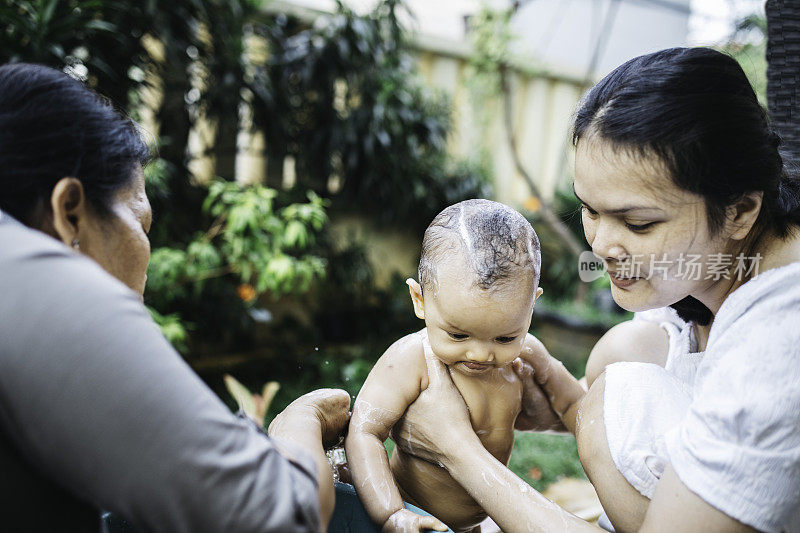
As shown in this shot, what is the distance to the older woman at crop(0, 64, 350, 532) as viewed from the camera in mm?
878

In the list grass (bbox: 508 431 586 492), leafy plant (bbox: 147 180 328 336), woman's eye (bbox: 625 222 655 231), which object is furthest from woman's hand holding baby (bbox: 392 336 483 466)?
leafy plant (bbox: 147 180 328 336)

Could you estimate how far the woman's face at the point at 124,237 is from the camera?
1173 mm

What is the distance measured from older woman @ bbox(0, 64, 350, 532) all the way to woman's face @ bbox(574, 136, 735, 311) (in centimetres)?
85

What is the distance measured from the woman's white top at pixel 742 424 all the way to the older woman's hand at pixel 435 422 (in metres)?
0.38

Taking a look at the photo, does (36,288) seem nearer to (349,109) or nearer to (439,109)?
(349,109)

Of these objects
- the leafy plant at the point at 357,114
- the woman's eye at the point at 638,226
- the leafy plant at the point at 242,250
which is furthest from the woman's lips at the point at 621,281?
the leafy plant at the point at 357,114

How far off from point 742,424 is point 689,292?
1.27 feet

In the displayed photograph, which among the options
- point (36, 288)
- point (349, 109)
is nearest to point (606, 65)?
point (349, 109)

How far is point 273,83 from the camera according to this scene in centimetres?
468

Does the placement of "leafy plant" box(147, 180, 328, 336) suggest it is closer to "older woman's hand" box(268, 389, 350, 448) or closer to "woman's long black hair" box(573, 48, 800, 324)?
"older woman's hand" box(268, 389, 350, 448)

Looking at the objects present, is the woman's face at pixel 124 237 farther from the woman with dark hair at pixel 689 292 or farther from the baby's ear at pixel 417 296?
the woman with dark hair at pixel 689 292

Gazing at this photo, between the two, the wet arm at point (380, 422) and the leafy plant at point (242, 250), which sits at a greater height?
the wet arm at point (380, 422)

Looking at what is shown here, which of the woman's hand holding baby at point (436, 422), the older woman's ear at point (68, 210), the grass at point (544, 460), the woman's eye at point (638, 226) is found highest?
the woman's eye at point (638, 226)

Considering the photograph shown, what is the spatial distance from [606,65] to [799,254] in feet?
21.1
